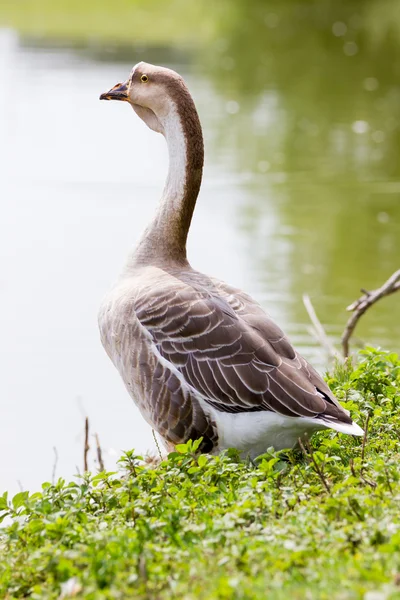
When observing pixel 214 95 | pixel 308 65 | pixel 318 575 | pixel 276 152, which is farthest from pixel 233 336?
pixel 308 65

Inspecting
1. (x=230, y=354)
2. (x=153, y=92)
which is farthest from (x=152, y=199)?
(x=230, y=354)

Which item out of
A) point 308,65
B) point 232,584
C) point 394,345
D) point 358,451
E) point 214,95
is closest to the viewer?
point 232,584

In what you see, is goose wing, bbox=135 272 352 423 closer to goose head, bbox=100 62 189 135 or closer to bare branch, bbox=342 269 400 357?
goose head, bbox=100 62 189 135

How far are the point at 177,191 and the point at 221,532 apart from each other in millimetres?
2457

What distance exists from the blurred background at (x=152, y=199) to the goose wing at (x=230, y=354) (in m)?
2.39

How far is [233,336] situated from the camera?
177 inches

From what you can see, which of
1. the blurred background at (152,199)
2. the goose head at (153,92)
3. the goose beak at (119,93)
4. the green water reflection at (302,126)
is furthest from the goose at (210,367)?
the green water reflection at (302,126)

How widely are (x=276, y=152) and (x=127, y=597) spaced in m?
13.1

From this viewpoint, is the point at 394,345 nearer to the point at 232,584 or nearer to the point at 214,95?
the point at 232,584

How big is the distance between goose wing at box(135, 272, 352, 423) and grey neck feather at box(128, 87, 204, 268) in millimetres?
599

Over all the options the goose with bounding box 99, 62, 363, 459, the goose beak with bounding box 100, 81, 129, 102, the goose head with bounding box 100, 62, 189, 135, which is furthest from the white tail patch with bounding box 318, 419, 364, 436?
the goose beak with bounding box 100, 81, 129, 102

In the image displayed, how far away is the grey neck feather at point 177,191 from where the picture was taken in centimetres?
532

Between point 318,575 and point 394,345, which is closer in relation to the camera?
point 318,575

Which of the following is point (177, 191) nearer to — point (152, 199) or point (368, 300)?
point (368, 300)
